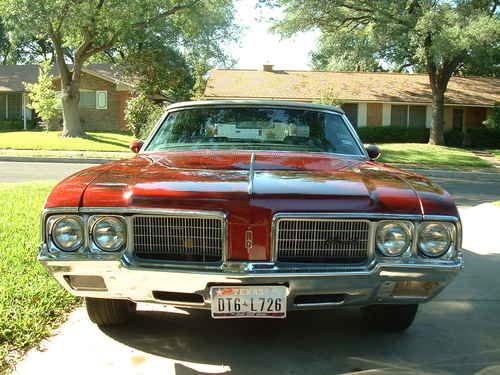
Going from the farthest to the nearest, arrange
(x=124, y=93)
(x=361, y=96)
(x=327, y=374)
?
(x=124, y=93) → (x=361, y=96) → (x=327, y=374)

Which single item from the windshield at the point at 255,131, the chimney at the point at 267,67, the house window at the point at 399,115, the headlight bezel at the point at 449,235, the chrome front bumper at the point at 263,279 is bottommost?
the chrome front bumper at the point at 263,279

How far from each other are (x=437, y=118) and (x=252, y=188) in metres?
28.9

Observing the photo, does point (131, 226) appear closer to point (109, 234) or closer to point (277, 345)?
point (109, 234)

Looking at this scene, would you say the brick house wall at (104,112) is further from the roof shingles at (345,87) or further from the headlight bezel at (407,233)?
the headlight bezel at (407,233)

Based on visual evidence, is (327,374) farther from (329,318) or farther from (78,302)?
(78,302)

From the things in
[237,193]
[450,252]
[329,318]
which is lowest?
[329,318]

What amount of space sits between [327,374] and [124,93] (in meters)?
37.4

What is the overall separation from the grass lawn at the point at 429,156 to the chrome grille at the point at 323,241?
66.4 feet

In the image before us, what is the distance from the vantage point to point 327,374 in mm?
3361

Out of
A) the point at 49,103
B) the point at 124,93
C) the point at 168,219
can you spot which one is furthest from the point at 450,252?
the point at 124,93

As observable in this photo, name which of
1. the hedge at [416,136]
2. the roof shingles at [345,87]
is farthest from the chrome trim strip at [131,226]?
the hedge at [416,136]

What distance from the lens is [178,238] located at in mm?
3197

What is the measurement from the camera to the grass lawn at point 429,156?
23244 mm

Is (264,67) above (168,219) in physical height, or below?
above
